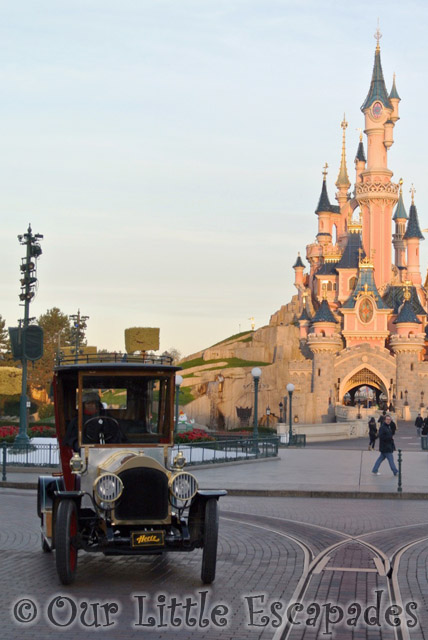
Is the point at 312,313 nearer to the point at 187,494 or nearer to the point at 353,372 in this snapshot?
the point at 353,372

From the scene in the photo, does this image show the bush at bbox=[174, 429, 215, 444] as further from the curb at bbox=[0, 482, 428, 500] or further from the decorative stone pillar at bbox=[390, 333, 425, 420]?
the decorative stone pillar at bbox=[390, 333, 425, 420]

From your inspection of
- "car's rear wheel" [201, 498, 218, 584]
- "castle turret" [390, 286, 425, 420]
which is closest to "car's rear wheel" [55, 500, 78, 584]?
"car's rear wheel" [201, 498, 218, 584]

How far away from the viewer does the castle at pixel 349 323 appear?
82750 mm

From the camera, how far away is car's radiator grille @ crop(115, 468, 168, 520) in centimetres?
1032

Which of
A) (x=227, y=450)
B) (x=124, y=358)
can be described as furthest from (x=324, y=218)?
(x=124, y=358)

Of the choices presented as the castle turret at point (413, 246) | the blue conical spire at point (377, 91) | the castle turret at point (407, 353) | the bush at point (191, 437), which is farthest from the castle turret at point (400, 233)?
the bush at point (191, 437)

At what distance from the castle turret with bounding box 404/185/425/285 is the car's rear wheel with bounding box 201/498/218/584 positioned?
94351mm

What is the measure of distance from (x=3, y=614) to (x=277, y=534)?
6.40 m

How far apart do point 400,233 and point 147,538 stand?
342 ft

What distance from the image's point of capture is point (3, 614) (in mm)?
8922

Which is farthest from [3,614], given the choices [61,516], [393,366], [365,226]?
[365,226]

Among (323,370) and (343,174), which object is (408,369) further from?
(343,174)

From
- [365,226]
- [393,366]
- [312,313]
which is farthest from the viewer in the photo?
[312,313]

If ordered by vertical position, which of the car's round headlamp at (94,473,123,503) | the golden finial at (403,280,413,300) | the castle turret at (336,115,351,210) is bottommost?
the car's round headlamp at (94,473,123,503)
